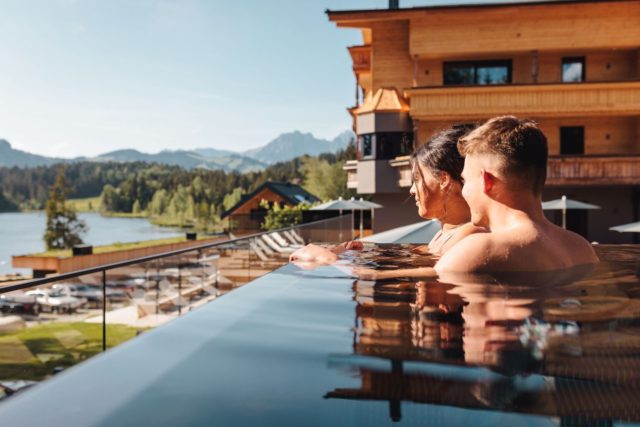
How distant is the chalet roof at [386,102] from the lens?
2625 centimetres

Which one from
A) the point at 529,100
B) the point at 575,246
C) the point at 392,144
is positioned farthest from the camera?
the point at 392,144

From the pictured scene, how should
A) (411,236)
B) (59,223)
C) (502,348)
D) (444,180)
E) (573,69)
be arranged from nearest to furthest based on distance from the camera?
1. (502,348)
2. (444,180)
3. (411,236)
4. (573,69)
5. (59,223)

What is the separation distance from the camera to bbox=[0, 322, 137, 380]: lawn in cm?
1426

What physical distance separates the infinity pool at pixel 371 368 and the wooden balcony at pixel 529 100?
866 inches

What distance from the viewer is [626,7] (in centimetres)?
2397

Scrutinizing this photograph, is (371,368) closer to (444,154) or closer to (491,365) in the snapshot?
(491,365)

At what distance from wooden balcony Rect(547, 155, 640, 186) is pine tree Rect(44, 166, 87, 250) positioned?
82.1 metres

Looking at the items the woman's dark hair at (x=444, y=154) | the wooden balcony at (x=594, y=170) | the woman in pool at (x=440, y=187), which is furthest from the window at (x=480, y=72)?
the woman's dark hair at (x=444, y=154)

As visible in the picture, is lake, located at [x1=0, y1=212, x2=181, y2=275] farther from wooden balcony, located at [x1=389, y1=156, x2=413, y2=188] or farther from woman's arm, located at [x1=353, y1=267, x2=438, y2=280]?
woman's arm, located at [x1=353, y1=267, x2=438, y2=280]

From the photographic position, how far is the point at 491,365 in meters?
1.88

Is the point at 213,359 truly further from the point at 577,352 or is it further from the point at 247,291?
the point at 247,291

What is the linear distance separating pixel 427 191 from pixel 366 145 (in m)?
22.5

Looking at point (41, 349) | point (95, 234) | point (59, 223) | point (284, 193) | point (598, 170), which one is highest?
point (598, 170)

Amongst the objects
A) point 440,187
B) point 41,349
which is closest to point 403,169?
point 41,349
